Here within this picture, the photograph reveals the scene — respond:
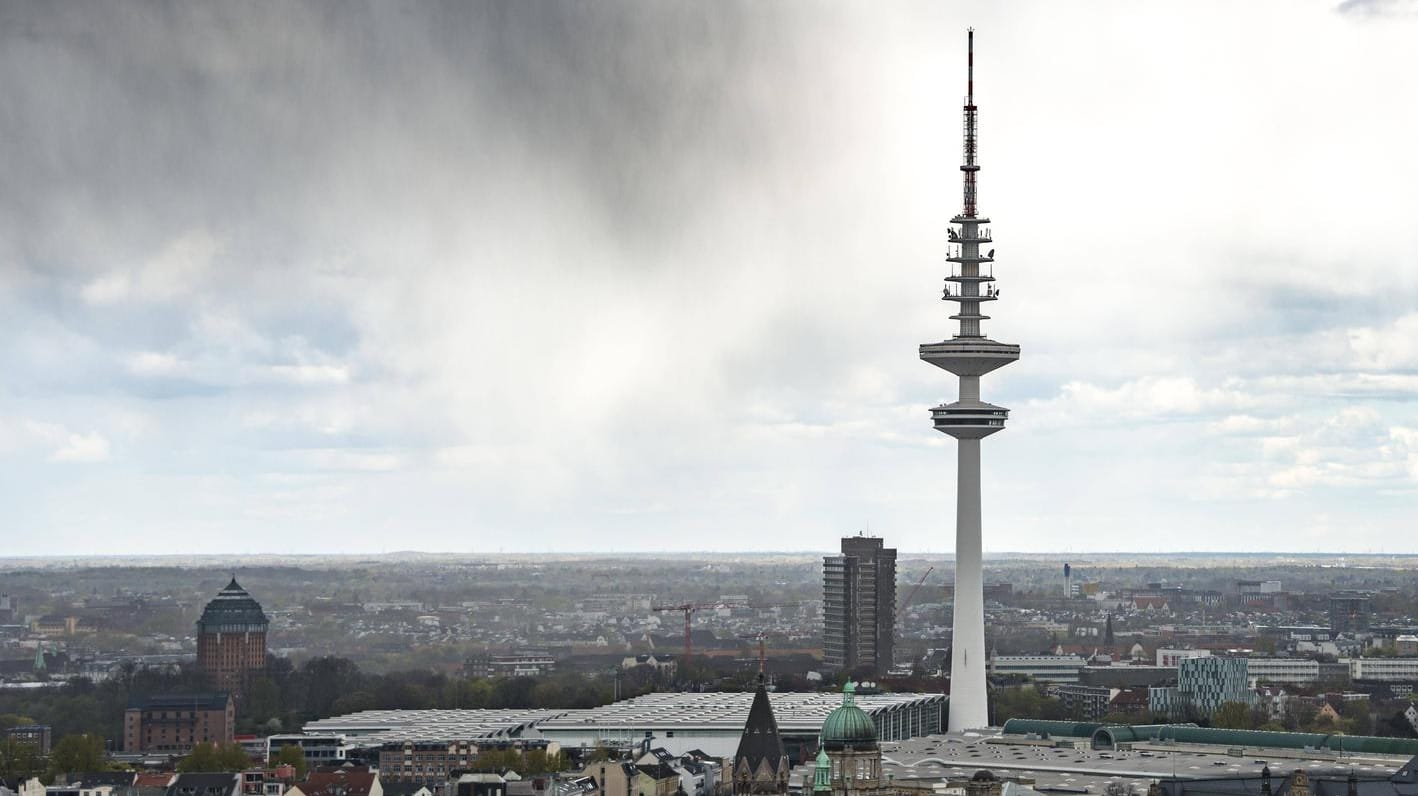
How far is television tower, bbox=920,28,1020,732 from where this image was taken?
A: 18450 centimetres

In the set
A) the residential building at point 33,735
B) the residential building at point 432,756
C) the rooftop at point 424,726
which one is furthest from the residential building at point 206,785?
the residential building at point 33,735

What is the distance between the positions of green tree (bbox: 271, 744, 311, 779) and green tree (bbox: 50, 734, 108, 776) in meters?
9.25

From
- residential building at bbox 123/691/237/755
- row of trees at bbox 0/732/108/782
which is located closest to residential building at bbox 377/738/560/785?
row of trees at bbox 0/732/108/782

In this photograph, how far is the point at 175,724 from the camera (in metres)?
188

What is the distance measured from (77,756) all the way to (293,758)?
12.9m

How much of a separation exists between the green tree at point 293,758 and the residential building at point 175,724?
27871 millimetres

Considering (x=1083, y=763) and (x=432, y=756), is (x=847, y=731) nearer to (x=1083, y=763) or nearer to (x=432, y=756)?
(x=1083, y=763)

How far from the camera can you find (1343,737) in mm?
167125

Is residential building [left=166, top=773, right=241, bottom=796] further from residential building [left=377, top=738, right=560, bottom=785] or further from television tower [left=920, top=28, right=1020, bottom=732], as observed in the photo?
television tower [left=920, top=28, right=1020, bottom=732]

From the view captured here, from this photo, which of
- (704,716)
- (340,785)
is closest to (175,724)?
(704,716)

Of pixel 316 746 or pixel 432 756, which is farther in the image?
pixel 316 746

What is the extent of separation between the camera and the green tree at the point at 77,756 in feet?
495

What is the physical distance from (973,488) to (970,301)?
12245 mm

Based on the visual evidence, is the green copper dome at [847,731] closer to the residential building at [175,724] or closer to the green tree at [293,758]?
the green tree at [293,758]
